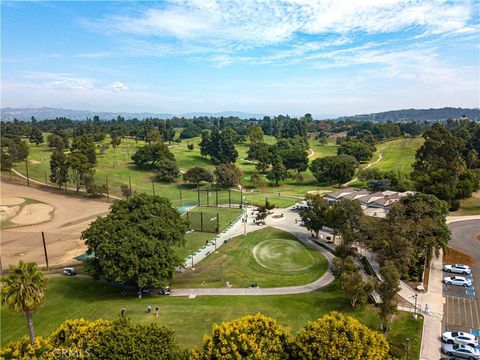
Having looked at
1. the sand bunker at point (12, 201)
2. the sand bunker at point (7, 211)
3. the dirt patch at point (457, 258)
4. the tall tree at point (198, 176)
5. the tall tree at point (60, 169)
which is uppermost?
the tall tree at point (60, 169)

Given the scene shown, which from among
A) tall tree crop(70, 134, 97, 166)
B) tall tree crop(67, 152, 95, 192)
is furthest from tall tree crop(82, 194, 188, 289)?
tall tree crop(70, 134, 97, 166)

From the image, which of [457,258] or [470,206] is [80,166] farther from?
[470,206]

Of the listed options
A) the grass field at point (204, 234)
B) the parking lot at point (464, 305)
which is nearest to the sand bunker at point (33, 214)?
the grass field at point (204, 234)

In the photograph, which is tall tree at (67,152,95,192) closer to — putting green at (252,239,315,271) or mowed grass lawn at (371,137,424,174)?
putting green at (252,239,315,271)

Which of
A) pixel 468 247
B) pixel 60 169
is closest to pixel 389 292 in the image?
pixel 468 247

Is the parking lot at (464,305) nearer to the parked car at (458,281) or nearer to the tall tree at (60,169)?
the parked car at (458,281)

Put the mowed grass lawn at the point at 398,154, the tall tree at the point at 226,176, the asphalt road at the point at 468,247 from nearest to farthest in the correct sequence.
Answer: the asphalt road at the point at 468,247 < the tall tree at the point at 226,176 < the mowed grass lawn at the point at 398,154
